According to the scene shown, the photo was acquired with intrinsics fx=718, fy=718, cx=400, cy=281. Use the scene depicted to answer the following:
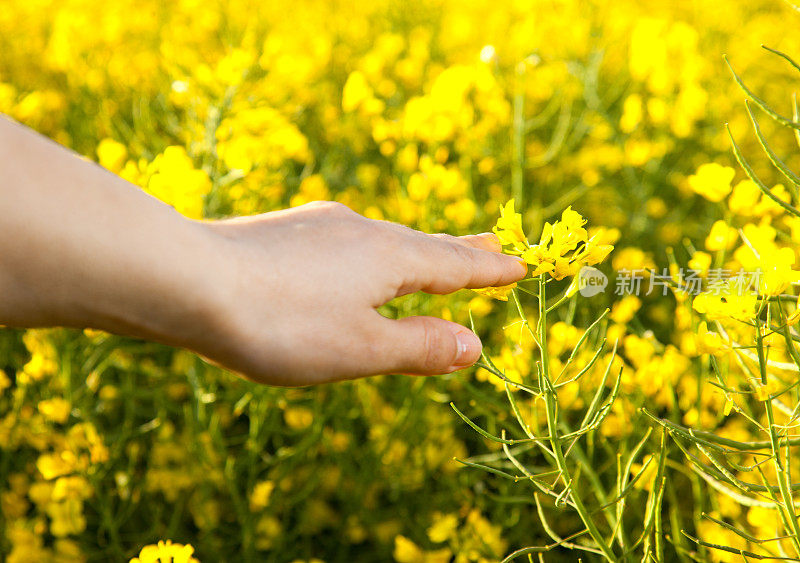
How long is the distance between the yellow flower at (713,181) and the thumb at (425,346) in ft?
2.09

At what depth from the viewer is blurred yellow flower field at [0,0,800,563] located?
3.25 feet

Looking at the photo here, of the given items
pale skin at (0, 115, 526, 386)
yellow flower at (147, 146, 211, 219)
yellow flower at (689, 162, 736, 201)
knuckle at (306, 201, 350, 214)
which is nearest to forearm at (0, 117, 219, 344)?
pale skin at (0, 115, 526, 386)

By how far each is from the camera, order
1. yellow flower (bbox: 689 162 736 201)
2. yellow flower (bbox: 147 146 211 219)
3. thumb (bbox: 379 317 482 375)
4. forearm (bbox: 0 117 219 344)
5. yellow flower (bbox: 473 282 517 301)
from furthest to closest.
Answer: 1. yellow flower (bbox: 147 146 211 219)
2. yellow flower (bbox: 689 162 736 201)
3. yellow flower (bbox: 473 282 517 301)
4. thumb (bbox: 379 317 482 375)
5. forearm (bbox: 0 117 219 344)

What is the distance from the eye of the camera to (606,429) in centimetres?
137

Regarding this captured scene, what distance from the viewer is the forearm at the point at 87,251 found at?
0.61 metres

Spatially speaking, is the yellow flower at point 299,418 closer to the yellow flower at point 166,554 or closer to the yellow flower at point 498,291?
the yellow flower at point 166,554

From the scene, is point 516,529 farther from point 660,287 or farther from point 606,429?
point 660,287

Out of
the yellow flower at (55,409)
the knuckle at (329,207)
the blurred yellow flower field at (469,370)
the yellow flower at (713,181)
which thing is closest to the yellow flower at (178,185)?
the blurred yellow flower field at (469,370)

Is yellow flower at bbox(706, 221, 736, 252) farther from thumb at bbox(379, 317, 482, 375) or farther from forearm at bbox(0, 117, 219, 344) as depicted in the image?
forearm at bbox(0, 117, 219, 344)

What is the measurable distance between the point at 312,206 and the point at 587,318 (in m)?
1.09

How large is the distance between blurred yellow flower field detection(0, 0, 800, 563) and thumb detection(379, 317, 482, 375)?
0.22 feet

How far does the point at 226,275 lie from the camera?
676 millimetres

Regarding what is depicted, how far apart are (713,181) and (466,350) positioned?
0.67 meters

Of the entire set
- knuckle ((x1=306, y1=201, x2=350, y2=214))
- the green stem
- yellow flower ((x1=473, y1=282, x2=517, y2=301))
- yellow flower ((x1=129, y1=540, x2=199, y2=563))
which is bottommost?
yellow flower ((x1=129, y1=540, x2=199, y2=563))
